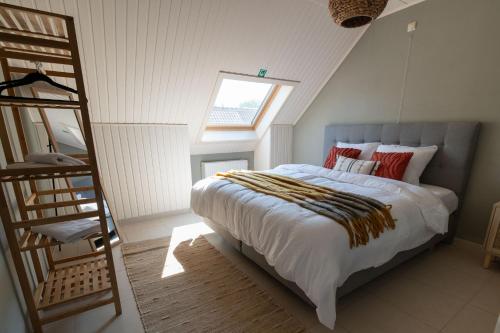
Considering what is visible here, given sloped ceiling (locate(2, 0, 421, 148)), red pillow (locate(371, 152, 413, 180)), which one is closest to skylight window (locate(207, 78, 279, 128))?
sloped ceiling (locate(2, 0, 421, 148))

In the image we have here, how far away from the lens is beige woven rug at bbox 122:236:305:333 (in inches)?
55.7

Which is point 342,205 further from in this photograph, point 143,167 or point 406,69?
point 143,167

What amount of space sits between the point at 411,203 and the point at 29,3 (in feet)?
10.2

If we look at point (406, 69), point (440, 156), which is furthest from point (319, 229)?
point (406, 69)

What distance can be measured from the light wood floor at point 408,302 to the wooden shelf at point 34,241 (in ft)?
1.91

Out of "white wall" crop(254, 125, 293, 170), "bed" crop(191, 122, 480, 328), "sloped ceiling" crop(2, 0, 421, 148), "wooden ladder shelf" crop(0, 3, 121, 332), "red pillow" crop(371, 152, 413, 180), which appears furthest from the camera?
"white wall" crop(254, 125, 293, 170)

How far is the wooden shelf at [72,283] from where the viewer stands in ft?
4.76

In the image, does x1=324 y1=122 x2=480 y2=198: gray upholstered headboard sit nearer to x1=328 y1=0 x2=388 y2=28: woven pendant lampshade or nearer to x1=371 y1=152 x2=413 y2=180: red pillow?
x1=371 y1=152 x2=413 y2=180: red pillow

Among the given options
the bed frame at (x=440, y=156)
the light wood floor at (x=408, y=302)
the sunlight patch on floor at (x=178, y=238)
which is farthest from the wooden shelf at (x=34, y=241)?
the bed frame at (x=440, y=156)

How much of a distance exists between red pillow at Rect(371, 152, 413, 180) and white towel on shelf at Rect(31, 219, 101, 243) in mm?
2456

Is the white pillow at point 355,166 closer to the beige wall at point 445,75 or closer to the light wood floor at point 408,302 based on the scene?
the beige wall at point 445,75

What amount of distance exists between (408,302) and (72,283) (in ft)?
7.71

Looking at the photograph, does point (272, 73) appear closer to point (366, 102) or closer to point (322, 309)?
point (366, 102)

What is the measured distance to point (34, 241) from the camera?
1267mm
